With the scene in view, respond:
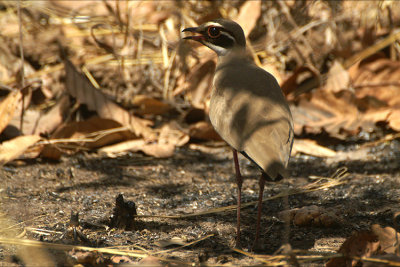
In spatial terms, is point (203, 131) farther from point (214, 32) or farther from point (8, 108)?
point (8, 108)

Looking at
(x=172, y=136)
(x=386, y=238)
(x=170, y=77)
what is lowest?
(x=172, y=136)

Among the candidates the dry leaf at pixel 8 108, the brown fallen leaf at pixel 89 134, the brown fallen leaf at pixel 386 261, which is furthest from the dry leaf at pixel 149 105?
the brown fallen leaf at pixel 386 261

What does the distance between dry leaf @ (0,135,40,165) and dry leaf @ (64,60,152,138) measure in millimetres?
744

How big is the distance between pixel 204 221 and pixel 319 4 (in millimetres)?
4126

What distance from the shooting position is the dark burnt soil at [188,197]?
2.92 m

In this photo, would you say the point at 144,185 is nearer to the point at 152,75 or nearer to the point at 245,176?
the point at 245,176

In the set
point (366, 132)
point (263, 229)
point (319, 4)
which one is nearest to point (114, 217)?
point (263, 229)

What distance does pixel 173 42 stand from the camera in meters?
5.95

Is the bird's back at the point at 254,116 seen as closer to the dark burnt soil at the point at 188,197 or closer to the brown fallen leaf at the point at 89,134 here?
the dark burnt soil at the point at 188,197

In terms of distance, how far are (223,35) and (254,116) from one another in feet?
3.32

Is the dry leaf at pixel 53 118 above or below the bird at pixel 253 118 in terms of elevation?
below

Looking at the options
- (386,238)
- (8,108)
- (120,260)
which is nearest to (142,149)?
(8,108)

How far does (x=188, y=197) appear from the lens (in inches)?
146

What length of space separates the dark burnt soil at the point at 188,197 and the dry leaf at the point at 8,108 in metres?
0.37
